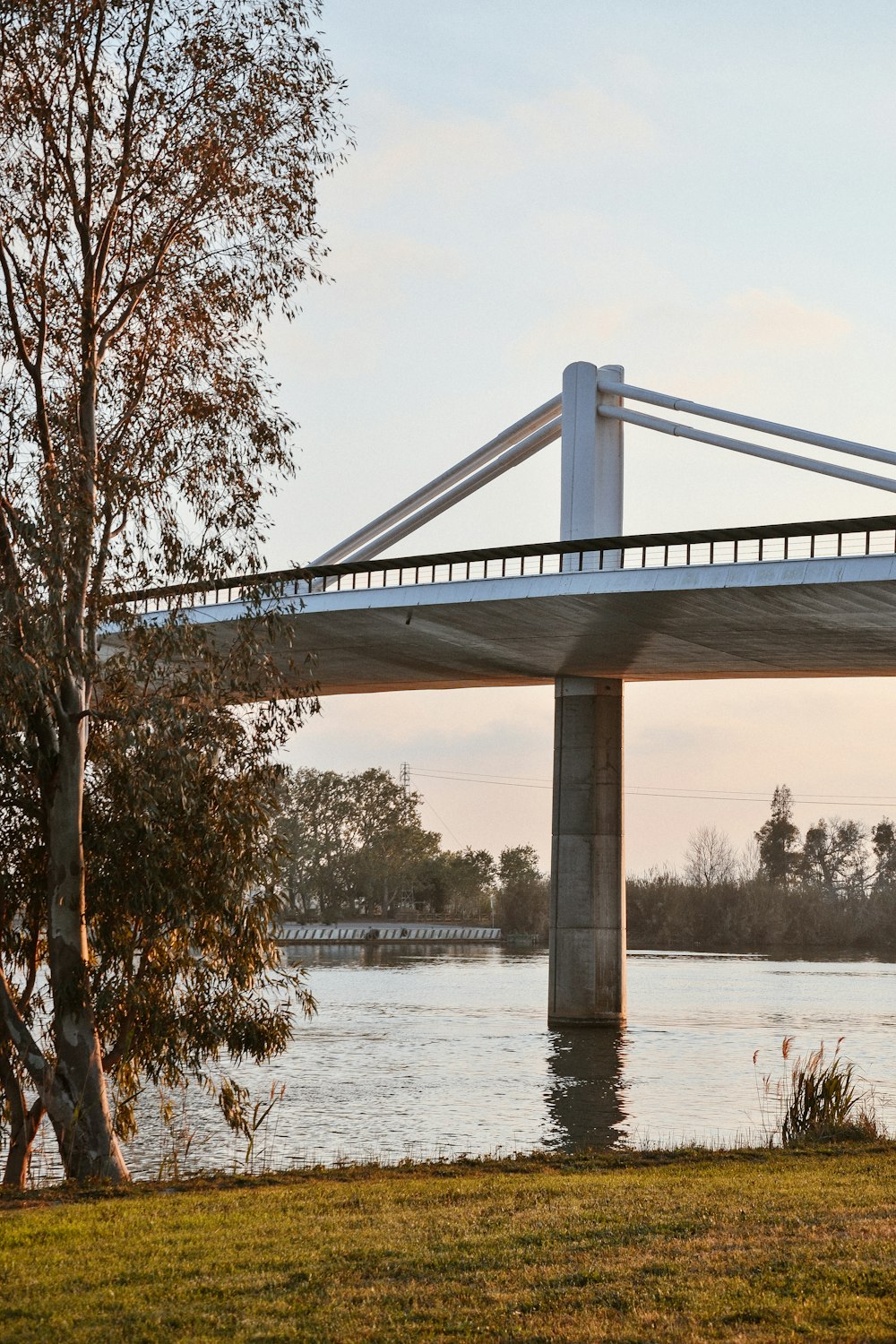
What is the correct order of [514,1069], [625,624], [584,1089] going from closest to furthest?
[584,1089], [514,1069], [625,624]

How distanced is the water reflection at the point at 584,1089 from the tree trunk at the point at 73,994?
4.14m

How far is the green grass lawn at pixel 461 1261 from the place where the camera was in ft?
15.8

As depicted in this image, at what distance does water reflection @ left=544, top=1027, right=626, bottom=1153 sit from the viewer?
41.9 feet

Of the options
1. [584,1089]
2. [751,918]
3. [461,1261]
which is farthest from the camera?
[751,918]

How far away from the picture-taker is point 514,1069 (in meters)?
18.8

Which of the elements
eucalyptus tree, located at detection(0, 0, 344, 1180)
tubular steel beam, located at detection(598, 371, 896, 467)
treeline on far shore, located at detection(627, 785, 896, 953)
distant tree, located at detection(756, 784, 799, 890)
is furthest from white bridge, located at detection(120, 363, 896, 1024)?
distant tree, located at detection(756, 784, 799, 890)

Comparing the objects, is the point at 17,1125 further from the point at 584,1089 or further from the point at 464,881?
the point at 464,881

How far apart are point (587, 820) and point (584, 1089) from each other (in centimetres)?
1037

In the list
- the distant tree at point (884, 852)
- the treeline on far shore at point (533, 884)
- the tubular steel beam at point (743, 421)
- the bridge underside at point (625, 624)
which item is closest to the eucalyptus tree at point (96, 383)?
the bridge underside at point (625, 624)

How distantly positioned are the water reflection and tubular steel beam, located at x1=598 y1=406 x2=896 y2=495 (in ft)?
32.1

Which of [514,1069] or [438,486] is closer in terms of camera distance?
[514,1069]

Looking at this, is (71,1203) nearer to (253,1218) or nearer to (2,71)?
(253,1218)

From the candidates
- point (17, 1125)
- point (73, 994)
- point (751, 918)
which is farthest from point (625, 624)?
point (751, 918)

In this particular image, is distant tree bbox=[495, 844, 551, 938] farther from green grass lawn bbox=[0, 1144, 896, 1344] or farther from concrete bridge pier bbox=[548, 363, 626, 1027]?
green grass lawn bbox=[0, 1144, 896, 1344]
